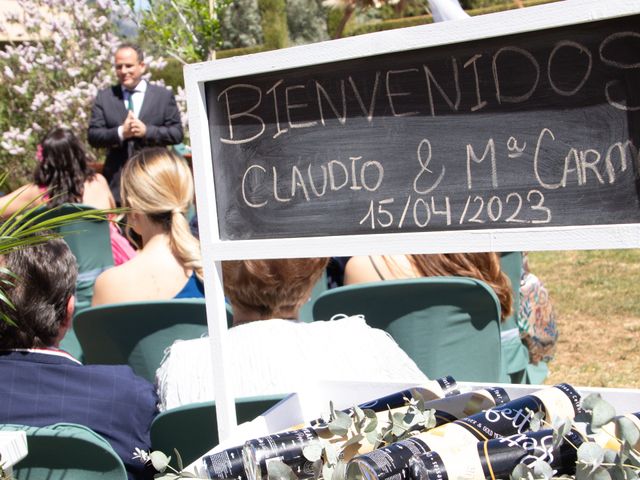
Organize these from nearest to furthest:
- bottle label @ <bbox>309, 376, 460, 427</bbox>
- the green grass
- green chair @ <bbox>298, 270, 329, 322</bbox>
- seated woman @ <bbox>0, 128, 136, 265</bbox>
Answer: bottle label @ <bbox>309, 376, 460, 427</bbox>
green chair @ <bbox>298, 270, 329, 322</bbox>
the green grass
seated woman @ <bbox>0, 128, 136, 265</bbox>

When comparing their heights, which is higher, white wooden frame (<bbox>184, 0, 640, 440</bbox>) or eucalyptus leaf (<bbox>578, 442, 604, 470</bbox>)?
white wooden frame (<bbox>184, 0, 640, 440</bbox>)

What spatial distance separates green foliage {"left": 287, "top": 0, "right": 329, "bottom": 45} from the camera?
1722 cm

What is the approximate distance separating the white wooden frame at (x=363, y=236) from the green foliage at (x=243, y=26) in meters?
16.1

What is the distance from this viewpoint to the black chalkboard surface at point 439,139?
4.16 ft

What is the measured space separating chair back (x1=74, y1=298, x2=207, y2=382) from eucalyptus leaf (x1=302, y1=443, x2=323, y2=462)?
1.56 meters

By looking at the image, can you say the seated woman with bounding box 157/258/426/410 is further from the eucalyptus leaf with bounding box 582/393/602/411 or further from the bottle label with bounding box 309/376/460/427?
the eucalyptus leaf with bounding box 582/393/602/411

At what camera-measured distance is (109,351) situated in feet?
9.50

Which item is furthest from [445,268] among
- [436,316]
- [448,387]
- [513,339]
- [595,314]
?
[595,314]

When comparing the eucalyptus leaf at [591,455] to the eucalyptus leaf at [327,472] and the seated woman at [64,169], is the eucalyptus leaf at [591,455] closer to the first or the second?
the eucalyptus leaf at [327,472]

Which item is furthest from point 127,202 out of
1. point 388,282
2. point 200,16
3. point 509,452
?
point 200,16

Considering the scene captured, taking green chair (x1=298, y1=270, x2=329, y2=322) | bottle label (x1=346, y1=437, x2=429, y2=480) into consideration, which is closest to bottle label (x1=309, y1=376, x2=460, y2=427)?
bottle label (x1=346, y1=437, x2=429, y2=480)

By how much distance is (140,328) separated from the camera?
111 inches

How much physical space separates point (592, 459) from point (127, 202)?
102 inches

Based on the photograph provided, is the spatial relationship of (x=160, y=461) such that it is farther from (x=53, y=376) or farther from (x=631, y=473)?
(x=53, y=376)
